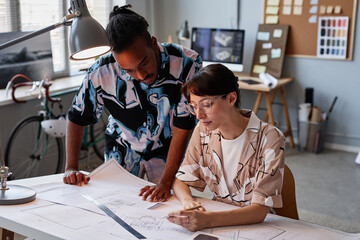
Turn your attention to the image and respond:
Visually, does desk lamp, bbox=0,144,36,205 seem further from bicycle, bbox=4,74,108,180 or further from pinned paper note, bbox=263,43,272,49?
pinned paper note, bbox=263,43,272,49

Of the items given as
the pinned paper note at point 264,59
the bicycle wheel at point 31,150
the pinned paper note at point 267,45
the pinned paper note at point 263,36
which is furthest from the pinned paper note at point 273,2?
the bicycle wheel at point 31,150

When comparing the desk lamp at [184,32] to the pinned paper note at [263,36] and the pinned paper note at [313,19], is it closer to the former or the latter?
the pinned paper note at [263,36]

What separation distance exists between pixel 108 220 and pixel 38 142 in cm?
224

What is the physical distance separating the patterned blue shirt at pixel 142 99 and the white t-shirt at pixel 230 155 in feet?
0.70

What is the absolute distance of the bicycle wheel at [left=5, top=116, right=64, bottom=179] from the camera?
3.36 meters

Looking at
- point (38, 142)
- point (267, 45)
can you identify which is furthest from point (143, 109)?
point (267, 45)

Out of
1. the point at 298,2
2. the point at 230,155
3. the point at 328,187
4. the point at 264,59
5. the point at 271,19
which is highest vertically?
the point at 298,2

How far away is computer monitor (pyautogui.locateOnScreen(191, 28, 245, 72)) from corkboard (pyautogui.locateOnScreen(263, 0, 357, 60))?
37cm

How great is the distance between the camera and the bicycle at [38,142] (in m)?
3.29

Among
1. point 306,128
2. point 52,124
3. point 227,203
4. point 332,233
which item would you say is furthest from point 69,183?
point 306,128

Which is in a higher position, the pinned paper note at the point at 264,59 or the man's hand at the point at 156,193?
the pinned paper note at the point at 264,59

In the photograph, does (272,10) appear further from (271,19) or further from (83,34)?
(83,34)

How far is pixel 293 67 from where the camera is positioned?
4598 mm

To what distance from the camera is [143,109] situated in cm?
181
